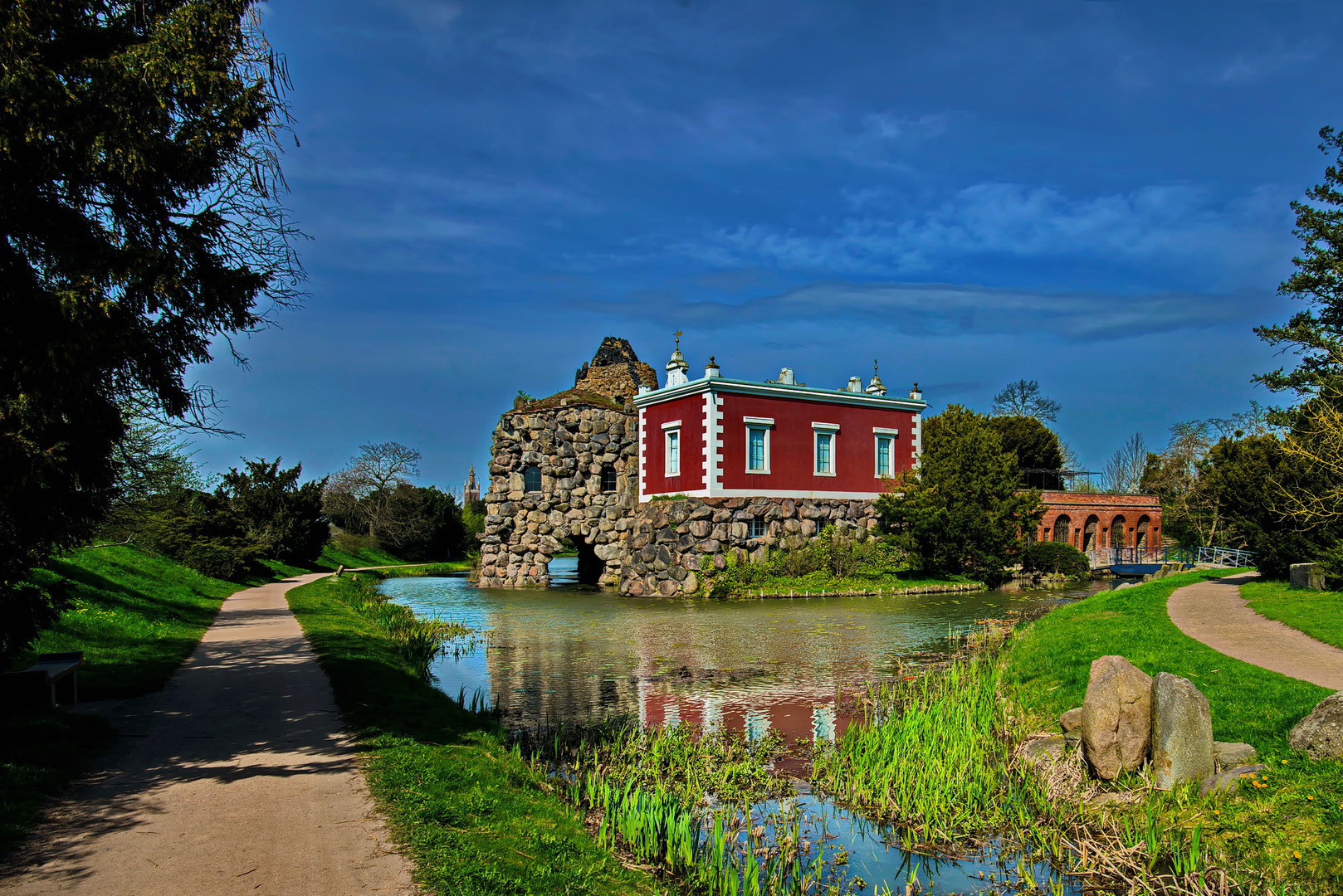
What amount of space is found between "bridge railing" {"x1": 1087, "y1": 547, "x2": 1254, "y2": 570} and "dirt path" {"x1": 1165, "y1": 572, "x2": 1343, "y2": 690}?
16.2 meters

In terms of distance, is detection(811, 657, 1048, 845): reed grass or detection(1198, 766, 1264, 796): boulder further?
detection(811, 657, 1048, 845): reed grass

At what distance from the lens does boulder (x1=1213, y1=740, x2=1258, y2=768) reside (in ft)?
24.9

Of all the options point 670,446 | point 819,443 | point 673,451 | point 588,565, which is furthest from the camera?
point 588,565

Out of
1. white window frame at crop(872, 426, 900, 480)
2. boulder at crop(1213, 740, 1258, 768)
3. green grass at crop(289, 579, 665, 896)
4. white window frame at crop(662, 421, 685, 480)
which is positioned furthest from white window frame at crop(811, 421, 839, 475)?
boulder at crop(1213, 740, 1258, 768)

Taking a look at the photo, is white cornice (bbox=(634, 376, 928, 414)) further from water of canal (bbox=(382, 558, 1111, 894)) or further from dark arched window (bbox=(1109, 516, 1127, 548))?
dark arched window (bbox=(1109, 516, 1127, 548))

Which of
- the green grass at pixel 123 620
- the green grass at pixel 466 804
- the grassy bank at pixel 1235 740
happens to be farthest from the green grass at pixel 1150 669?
the green grass at pixel 123 620

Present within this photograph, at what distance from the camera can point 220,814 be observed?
623 centimetres

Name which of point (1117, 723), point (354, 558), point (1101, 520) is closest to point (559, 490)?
point (354, 558)

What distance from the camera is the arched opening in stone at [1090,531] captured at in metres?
46.0

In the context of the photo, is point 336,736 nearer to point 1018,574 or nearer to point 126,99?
point 126,99

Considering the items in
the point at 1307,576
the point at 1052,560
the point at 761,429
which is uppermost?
the point at 761,429

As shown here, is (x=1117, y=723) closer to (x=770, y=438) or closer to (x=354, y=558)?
(x=770, y=438)

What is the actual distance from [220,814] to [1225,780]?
8.09 meters

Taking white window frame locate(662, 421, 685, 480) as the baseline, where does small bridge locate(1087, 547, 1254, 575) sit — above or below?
below
